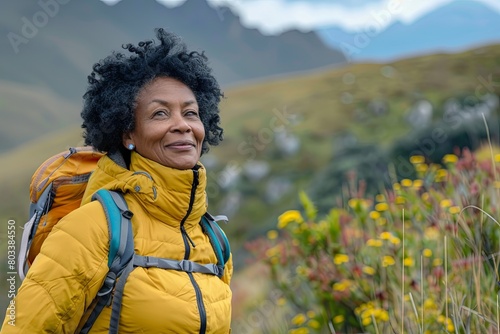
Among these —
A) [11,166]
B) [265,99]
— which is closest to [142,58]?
[265,99]

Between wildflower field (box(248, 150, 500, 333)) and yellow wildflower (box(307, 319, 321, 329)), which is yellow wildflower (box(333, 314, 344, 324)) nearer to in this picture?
wildflower field (box(248, 150, 500, 333))

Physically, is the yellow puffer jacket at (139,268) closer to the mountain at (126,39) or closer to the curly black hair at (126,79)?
the curly black hair at (126,79)

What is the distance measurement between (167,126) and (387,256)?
8.45 feet

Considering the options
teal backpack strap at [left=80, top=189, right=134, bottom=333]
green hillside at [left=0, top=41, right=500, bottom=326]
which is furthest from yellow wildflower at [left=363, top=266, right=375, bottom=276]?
green hillside at [left=0, top=41, right=500, bottom=326]

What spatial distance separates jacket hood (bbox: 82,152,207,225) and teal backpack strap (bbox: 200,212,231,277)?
0.38 ft

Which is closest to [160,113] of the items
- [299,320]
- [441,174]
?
[299,320]

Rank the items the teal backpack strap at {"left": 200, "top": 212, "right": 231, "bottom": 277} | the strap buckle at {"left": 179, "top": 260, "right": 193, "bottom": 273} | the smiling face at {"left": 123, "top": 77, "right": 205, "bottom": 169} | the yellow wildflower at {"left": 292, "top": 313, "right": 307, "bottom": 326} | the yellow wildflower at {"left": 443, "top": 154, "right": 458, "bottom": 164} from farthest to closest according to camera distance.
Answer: the yellow wildflower at {"left": 443, "top": 154, "right": 458, "bottom": 164} → the yellow wildflower at {"left": 292, "top": 313, "right": 307, "bottom": 326} → the teal backpack strap at {"left": 200, "top": 212, "right": 231, "bottom": 277} → the smiling face at {"left": 123, "top": 77, "right": 205, "bottom": 169} → the strap buckle at {"left": 179, "top": 260, "right": 193, "bottom": 273}

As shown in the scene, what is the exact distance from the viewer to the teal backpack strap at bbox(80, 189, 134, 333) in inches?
93.8

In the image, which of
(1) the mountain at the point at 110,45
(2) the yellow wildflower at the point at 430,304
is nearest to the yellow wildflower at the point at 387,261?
(2) the yellow wildflower at the point at 430,304

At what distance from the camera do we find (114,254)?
7.84 ft

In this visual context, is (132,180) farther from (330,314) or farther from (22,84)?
(22,84)

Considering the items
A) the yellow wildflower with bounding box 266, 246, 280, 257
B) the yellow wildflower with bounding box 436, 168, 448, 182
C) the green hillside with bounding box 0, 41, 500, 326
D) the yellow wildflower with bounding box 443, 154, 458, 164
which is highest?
the green hillside with bounding box 0, 41, 500, 326

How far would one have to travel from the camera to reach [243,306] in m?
8.94

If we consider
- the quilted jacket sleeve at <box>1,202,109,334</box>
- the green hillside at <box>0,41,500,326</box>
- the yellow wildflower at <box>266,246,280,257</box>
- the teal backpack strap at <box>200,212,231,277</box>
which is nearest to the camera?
the quilted jacket sleeve at <box>1,202,109,334</box>
